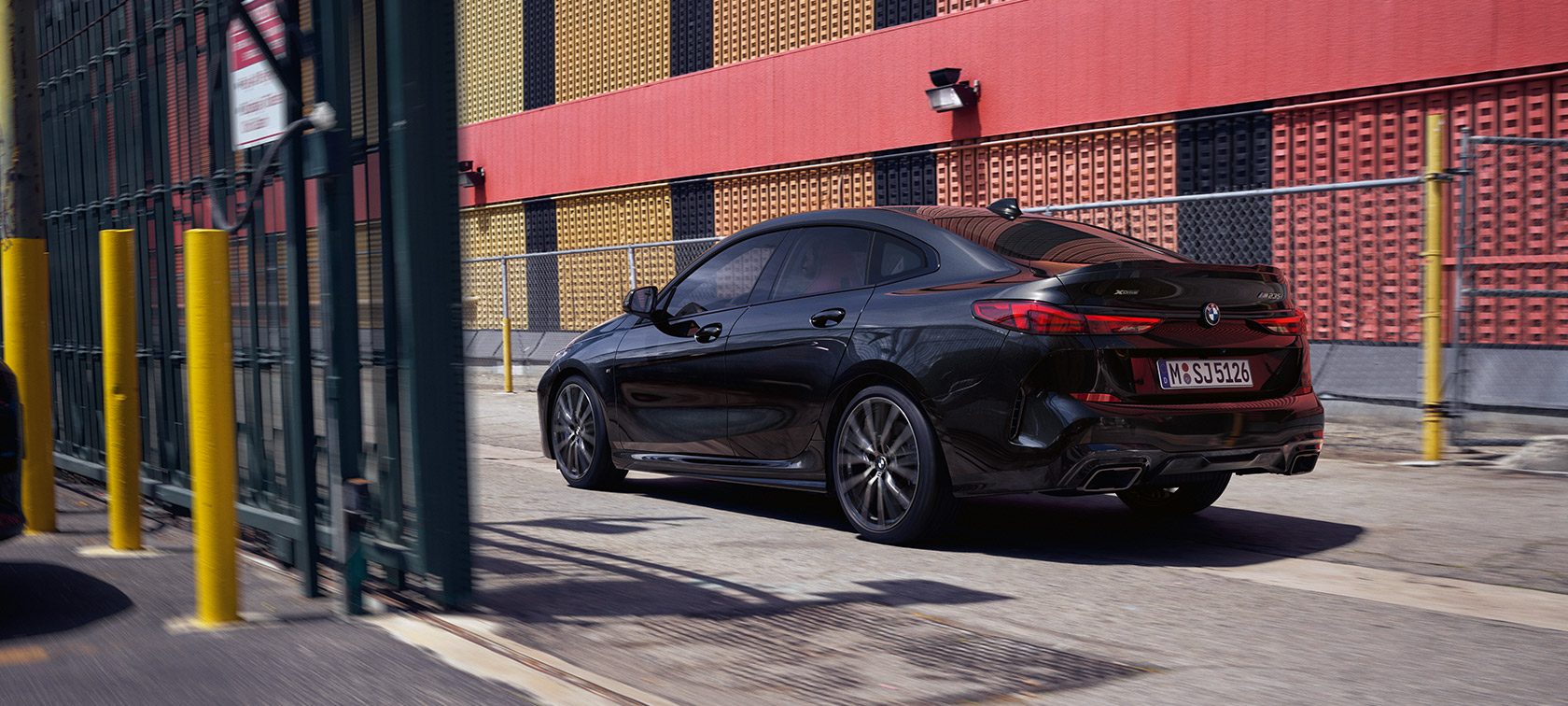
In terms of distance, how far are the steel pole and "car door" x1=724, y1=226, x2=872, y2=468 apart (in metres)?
3.18

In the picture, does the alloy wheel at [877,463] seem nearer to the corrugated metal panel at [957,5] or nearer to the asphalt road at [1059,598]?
the asphalt road at [1059,598]

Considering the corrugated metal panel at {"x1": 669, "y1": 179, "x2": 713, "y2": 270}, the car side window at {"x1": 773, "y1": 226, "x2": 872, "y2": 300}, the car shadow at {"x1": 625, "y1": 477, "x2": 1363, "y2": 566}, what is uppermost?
the corrugated metal panel at {"x1": 669, "y1": 179, "x2": 713, "y2": 270}

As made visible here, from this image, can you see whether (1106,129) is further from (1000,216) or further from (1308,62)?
(1000,216)

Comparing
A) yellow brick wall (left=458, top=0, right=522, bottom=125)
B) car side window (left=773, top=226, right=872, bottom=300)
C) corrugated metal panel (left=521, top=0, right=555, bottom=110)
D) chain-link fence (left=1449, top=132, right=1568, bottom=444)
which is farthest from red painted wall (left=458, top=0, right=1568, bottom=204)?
car side window (left=773, top=226, right=872, bottom=300)

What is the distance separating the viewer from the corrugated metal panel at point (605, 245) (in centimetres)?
1590

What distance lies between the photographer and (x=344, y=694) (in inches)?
139

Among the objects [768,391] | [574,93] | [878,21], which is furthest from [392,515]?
[574,93]

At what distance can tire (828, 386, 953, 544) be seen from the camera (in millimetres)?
5559

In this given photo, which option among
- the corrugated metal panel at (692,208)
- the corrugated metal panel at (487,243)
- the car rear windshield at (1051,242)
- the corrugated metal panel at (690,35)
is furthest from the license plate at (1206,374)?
the corrugated metal panel at (690,35)

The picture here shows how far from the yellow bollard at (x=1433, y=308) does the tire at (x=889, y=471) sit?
4345 millimetres

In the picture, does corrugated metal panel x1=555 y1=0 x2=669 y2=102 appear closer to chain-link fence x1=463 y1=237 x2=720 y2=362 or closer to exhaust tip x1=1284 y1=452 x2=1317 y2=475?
chain-link fence x1=463 y1=237 x2=720 y2=362

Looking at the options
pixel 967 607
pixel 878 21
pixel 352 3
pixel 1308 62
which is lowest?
pixel 967 607

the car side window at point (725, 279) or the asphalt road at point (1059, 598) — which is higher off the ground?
the car side window at point (725, 279)

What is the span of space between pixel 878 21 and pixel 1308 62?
242 inches
